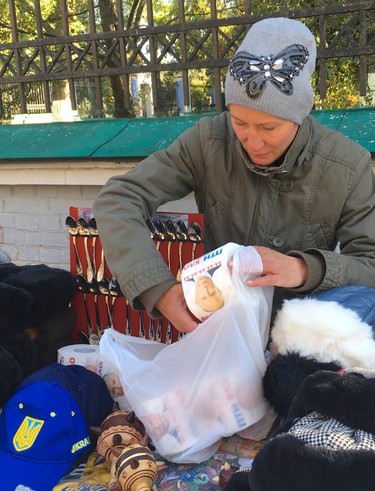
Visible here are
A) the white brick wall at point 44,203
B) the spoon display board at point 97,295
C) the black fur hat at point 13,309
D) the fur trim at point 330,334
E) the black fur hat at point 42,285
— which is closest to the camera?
the fur trim at point 330,334

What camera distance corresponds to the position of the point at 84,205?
278cm

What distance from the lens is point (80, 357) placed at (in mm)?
1984

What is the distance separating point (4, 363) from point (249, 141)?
99cm

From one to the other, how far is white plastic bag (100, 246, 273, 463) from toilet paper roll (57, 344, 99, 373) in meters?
0.39

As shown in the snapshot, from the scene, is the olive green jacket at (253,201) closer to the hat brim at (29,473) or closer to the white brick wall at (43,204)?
the hat brim at (29,473)

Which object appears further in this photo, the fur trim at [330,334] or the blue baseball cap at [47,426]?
the blue baseball cap at [47,426]

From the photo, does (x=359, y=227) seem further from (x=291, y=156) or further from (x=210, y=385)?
(x=210, y=385)

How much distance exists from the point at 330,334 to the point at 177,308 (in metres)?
0.42

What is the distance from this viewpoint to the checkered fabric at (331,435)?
1.08m

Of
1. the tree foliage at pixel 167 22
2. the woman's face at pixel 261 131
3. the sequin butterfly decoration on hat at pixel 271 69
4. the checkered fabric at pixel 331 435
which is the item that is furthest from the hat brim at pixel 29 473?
the tree foliage at pixel 167 22

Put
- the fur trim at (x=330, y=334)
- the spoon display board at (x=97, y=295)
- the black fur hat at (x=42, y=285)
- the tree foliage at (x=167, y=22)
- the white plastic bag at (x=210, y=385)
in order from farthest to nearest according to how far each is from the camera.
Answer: the tree foliage at (x=167, y=22), the spoon display board at (x=97, y=295), the black fur hat at (x=42, y=285), the white plastic bag at (x=210, y=385), the fur trim at (x=330, y=334)

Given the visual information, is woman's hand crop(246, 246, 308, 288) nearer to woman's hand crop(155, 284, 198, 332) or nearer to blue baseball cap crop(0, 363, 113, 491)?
woman's hand crop(155, 284, 198, 332)

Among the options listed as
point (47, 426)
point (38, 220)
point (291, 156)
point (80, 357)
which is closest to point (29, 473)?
point (47, 426)

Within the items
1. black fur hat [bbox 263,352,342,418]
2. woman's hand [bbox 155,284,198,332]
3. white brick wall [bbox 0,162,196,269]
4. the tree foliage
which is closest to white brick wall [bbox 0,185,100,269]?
white brick wall [bbox 0,162,196,269]
